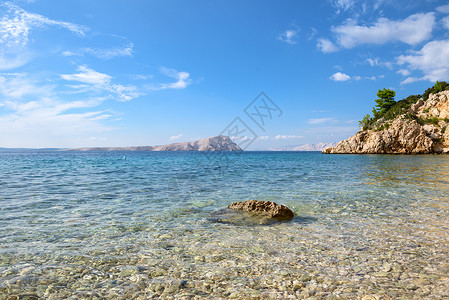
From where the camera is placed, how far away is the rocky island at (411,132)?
71625 millimetres

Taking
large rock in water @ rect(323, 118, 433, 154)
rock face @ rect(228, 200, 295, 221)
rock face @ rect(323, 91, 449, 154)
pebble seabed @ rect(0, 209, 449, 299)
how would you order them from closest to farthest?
pebble seabed @ rect(0, 209, 449, 299) < rock face @ rect(228, 200, 295, 221) < rock face @ rect(323, 91, 449, 154) < large rock in water @ rect(323, 118, 433, 154)

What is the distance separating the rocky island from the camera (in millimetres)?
71625

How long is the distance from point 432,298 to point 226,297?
10.4ft

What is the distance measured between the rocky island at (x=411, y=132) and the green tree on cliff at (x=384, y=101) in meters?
7.87

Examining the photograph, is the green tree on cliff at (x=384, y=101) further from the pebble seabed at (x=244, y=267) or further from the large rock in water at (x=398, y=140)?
the pebble seabed at (x=244, y=267)

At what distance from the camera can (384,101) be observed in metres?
112

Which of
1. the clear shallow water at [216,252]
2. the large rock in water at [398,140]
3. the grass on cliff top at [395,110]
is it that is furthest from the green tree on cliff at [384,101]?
the clear shallow water at [216,252]

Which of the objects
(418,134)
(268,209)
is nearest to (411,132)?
(418,134)

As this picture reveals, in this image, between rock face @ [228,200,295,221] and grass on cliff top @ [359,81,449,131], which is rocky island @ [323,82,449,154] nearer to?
grass on cliff top @ [359,81,449,131]

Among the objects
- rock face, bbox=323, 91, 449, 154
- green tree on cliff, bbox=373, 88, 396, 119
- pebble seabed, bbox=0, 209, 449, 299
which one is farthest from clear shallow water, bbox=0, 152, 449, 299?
green tree on cliff, bbox=373, 88, 396, 119

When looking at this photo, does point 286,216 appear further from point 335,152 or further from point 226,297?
point 335,152

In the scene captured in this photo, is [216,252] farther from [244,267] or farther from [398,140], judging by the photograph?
[398,140]

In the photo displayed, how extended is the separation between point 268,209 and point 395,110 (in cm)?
11231

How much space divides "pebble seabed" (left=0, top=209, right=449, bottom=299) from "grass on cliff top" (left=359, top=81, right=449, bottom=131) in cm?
9691
